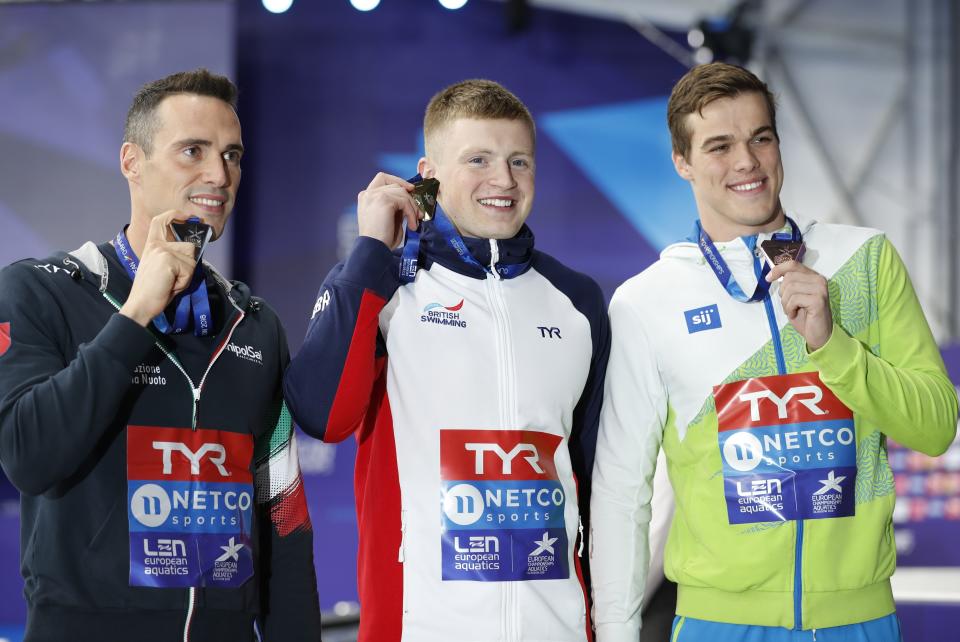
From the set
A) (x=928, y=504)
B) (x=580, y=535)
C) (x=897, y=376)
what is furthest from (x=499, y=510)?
(x=928, y=504)

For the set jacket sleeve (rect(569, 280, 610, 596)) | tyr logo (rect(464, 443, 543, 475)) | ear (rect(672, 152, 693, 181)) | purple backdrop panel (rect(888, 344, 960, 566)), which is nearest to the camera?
tyr logo (rect(464, 443, 543, 475))

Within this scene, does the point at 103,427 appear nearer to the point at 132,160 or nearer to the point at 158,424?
the point at 158,424

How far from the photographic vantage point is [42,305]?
86.5 inches

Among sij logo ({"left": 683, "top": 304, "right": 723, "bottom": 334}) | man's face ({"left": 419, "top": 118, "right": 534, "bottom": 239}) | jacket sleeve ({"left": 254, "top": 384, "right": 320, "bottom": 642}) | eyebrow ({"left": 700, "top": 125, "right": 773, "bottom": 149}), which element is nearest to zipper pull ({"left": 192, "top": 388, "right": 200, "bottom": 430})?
jacket sleeve ({"left": 254, "top": 384, "right": 320, "bottom": 642})

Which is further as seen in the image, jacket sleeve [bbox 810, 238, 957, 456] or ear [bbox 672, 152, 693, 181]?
ear [bbox 672, 152, 693, 181]

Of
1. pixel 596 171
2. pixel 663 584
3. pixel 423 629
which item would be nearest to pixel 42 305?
pixel 423 629

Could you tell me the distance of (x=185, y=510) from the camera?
2.23 m

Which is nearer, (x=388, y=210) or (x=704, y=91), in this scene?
(x=388, y=210)

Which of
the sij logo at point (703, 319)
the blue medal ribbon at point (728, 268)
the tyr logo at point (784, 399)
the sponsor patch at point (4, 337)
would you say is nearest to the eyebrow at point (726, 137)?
the blue medal ribbon at point (728, 268)

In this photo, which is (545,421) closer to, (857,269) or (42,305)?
(857,269)

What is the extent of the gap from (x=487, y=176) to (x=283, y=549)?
102 cm

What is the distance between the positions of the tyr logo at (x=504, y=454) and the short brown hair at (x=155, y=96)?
1036 millimetres

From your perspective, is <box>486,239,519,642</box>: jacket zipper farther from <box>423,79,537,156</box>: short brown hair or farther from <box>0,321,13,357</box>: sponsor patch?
<box>0,321,13,357</box>: sponsor patch

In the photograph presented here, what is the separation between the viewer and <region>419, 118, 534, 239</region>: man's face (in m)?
2.55
